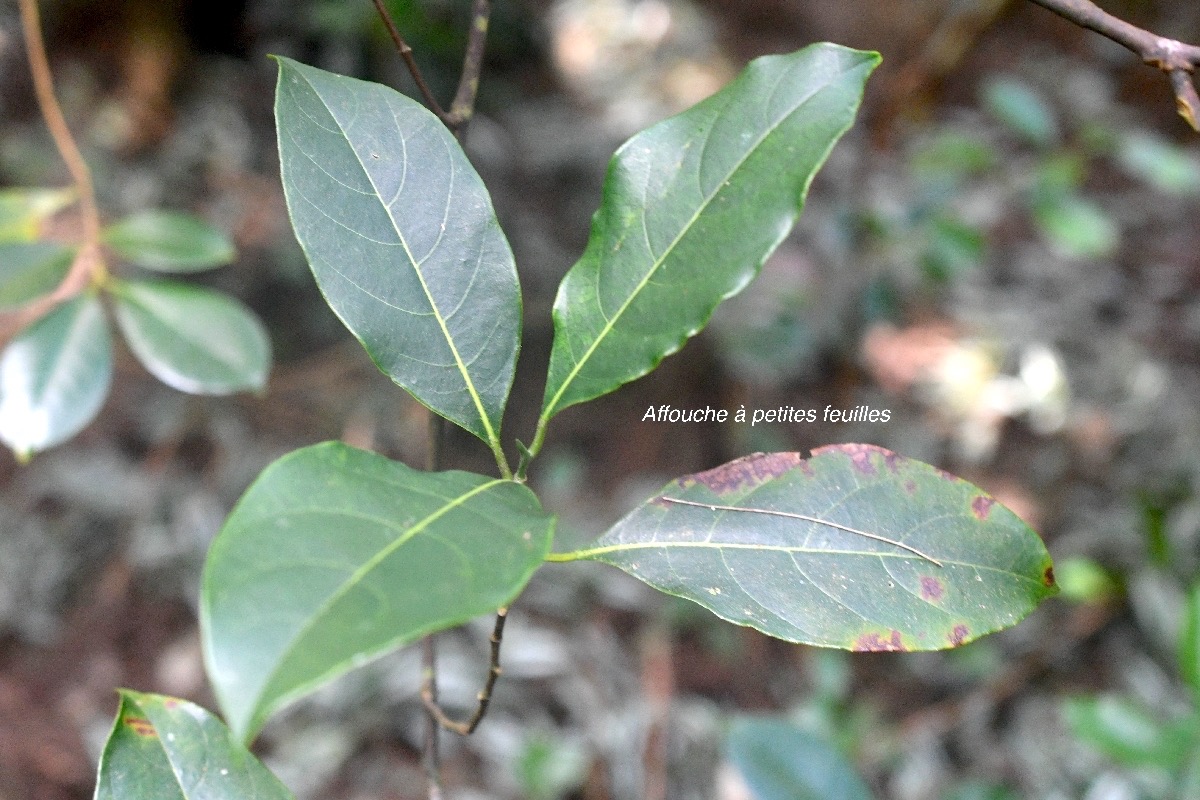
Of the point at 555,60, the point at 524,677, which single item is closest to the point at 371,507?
the point at 524,677

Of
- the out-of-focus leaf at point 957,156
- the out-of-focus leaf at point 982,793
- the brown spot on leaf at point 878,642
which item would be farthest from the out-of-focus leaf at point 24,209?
the out-of-focus leaf at point 957,156

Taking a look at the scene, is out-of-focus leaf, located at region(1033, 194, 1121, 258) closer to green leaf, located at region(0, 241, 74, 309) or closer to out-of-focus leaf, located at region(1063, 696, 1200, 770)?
out-of-focus leaf, located at region(1063, 696, 1200, 770)

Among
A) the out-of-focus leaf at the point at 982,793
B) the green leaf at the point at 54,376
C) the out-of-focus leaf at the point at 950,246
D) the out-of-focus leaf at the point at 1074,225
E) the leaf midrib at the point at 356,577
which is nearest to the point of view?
the leaf midrib at the point at 356,577

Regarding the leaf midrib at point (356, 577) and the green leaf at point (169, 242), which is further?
the green leaf at point (169, 242)

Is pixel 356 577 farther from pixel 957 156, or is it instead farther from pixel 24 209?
pixel 957 156

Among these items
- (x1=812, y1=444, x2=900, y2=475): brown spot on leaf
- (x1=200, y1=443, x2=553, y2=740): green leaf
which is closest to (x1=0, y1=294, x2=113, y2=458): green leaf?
(x1=200, y1=443, x2=553, y2=740): green leaf

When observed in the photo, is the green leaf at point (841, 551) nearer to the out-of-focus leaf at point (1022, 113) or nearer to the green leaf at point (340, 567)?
the green leaf at point (340, 567)

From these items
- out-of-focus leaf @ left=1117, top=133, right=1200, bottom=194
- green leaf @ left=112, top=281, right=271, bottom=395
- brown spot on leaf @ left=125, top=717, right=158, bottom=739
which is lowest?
green leaf @ left=112, top=281, right=271, bottom=395
